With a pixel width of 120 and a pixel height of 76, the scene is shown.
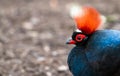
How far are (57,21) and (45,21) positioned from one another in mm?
181

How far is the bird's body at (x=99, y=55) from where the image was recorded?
3490 millimetres

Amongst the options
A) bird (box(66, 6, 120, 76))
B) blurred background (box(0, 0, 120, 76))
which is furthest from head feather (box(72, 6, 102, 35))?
blurred background (box(0, 0, 120, 76))

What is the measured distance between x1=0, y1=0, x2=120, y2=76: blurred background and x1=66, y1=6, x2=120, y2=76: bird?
3.07 feet

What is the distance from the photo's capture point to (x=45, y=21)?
20.8ft

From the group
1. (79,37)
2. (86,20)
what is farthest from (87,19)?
(79,37)

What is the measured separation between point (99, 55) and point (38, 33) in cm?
244

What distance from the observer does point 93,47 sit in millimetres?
3617

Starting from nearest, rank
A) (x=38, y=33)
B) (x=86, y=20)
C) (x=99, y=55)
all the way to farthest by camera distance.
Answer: (x=99, y=55) < (x=86, y=20) < (x=38, y=33)

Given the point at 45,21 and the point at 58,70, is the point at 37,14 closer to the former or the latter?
the point at 45,21

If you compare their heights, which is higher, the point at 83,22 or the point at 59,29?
the point at 59,29

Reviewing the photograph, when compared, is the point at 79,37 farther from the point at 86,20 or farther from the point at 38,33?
the point at 38,33

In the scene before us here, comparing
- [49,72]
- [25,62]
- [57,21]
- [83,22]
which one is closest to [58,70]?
[49,72]

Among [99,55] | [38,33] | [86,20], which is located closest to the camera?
[99,55]

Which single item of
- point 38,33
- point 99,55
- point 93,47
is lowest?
point 99,55
